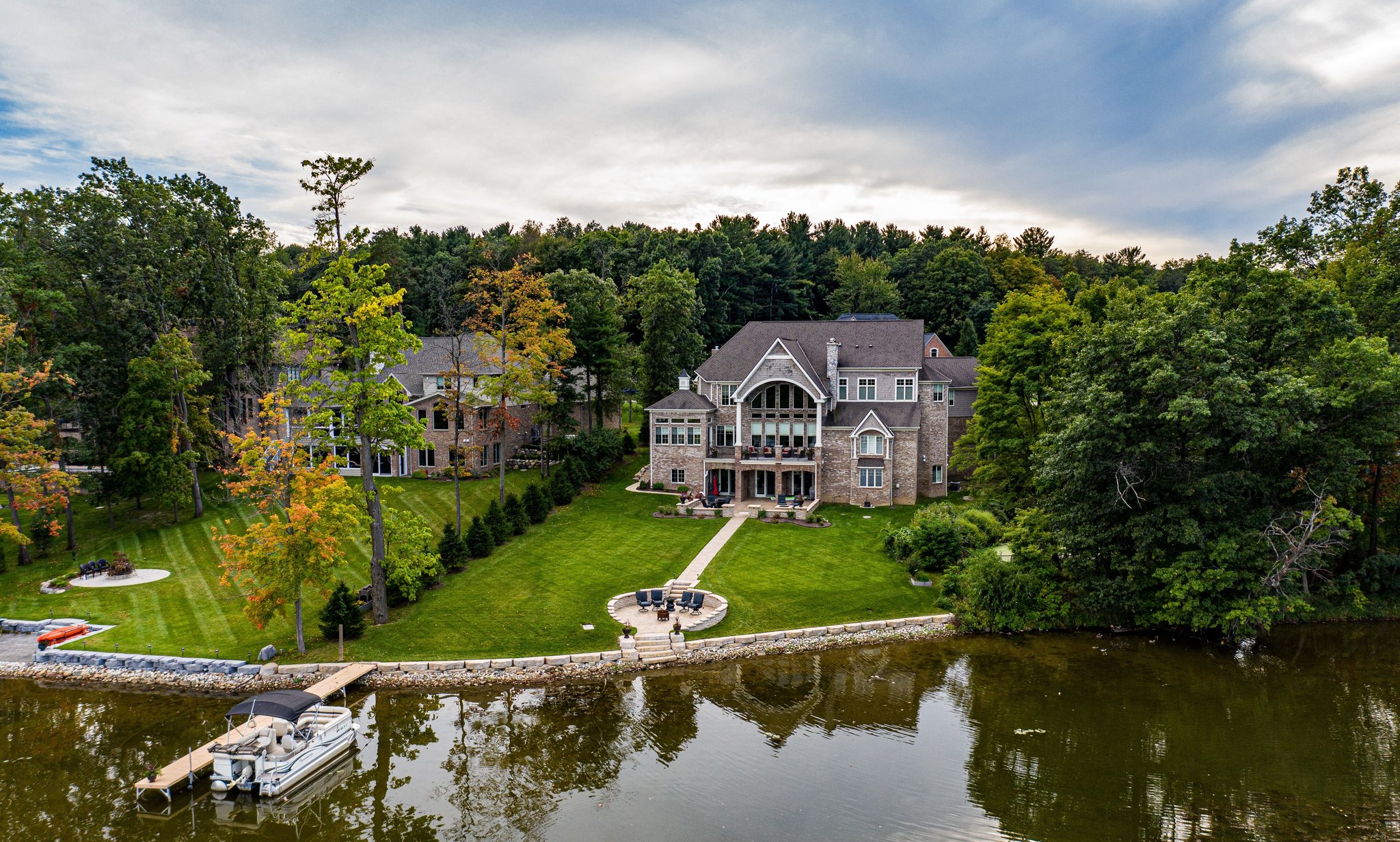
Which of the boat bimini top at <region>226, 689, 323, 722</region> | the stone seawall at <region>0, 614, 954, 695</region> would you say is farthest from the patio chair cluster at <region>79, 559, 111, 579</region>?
the boat bimini top at <region>226, 689, 323, 722</region>

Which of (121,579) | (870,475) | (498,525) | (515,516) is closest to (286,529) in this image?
(498,525)

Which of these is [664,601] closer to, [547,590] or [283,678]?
[547,590]

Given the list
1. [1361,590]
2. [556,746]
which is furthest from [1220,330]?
[556,746]

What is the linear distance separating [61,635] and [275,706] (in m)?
12.5

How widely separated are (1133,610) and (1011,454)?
10385 mm

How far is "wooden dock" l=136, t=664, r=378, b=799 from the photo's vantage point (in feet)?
57.7

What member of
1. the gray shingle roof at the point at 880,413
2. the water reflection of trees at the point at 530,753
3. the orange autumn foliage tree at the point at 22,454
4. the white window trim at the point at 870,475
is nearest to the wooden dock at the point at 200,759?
the water reflection of trees at the point at 530,753

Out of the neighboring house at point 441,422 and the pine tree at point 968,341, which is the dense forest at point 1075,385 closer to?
the neighboring house at point 441,422

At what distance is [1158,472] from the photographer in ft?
90.3

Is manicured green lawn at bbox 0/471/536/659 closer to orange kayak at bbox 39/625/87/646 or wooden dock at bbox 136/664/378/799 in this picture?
orange kayak at bbox 39/625/87/646

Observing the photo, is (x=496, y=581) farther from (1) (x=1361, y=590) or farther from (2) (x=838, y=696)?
(1) (x=1361, y=590)

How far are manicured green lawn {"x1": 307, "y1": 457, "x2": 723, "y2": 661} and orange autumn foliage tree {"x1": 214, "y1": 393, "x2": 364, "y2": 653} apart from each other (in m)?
3.01

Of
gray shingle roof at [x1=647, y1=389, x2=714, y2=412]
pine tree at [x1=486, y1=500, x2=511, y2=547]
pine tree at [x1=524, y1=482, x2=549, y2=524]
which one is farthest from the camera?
gray shingle roof at [x1=647, y1=389, x2=714, y2=412]

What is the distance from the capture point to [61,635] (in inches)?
1007
